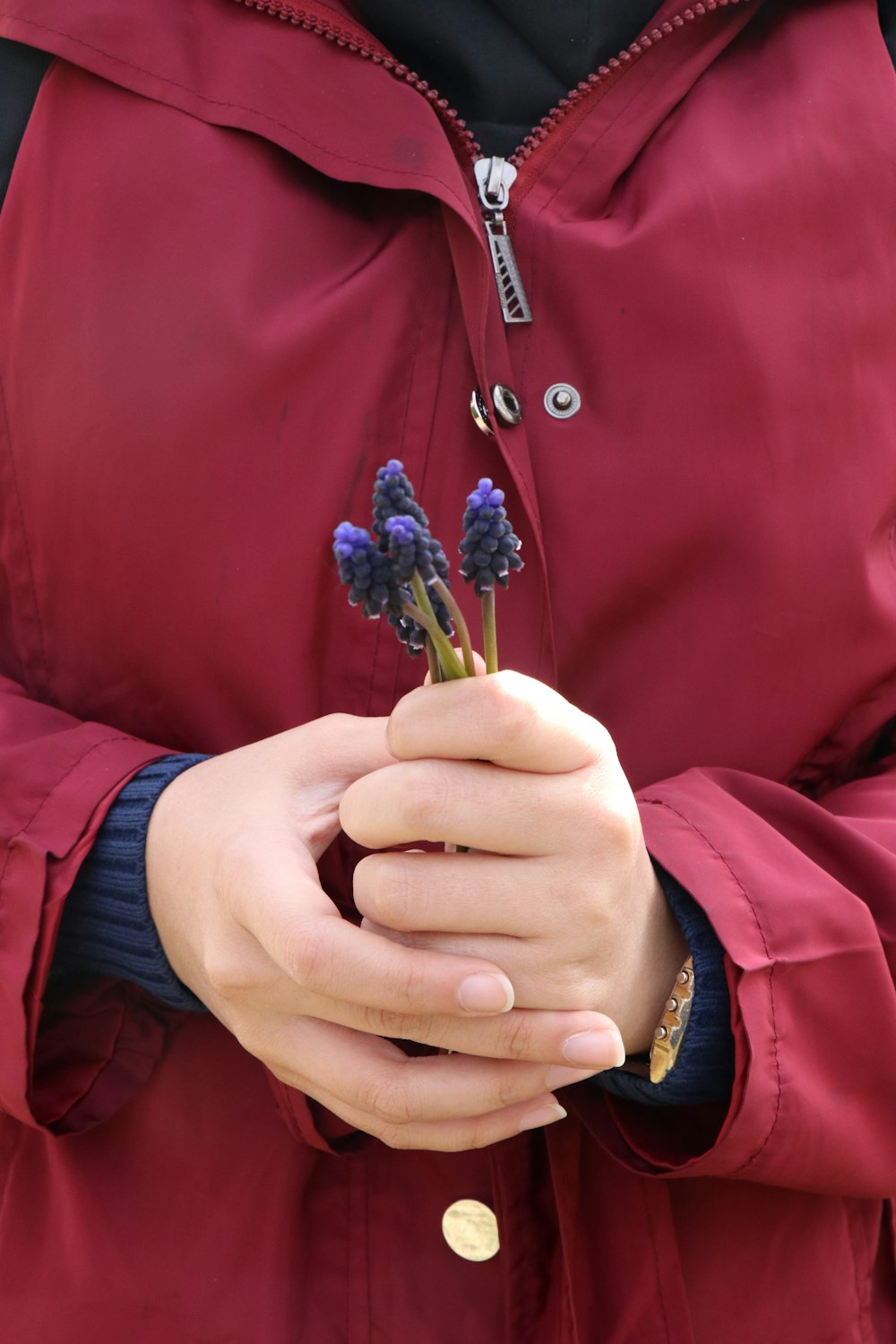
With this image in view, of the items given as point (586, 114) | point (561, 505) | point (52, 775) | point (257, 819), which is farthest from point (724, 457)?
point (52, 775)

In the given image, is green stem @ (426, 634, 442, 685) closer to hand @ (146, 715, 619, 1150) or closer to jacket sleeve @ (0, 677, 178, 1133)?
hand @ (146, 715, 619, 1150)

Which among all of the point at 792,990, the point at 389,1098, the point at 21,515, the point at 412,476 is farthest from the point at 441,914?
the point at 21,515

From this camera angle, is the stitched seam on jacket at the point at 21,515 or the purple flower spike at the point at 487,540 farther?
the stitched seam on jacket at the point at 21,515

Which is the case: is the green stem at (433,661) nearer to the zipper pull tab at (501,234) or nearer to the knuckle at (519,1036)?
the knuckle at (519,1036)

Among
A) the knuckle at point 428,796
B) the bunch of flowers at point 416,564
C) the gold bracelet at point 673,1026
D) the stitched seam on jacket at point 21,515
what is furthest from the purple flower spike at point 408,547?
the stitched seam on jacket at point 21,515

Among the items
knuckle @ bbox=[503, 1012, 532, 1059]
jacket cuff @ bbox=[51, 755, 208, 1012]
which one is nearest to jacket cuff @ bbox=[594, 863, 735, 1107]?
knuckle @ bbox=[503, 1012, 532, 1059]

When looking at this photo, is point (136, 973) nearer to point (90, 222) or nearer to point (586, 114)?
point (90, 222)
